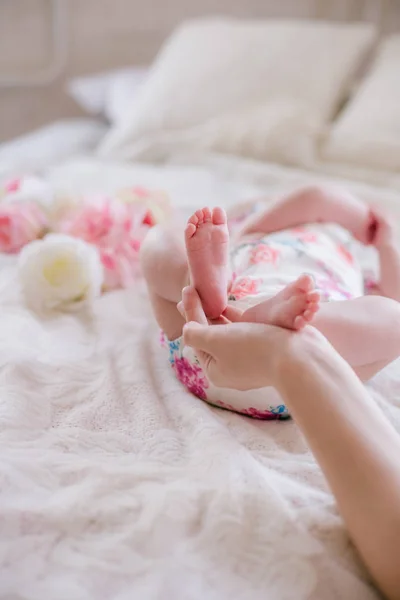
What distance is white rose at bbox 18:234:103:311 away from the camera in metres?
0.97

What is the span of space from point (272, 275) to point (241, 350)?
0.93 ft

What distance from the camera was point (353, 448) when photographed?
54 centimetres

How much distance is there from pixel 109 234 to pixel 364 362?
1.84ft

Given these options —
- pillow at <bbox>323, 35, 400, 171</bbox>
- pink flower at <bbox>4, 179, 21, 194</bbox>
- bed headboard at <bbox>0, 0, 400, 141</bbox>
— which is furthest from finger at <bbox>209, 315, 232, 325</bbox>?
bed headboard at <bbox>0, 0, 400, 141</bbox>

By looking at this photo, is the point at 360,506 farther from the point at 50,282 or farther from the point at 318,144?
the point at 318,144

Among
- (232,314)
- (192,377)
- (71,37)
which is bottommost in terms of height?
(192,377)

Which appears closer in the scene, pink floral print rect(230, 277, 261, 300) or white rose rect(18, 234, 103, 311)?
pink floral print rect(230, 277, 261, 300)

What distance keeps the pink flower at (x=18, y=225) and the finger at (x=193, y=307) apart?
1.76 ft

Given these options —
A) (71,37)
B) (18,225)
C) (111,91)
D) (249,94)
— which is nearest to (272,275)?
(18,225)

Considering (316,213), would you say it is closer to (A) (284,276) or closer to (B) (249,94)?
(A) (284,276)

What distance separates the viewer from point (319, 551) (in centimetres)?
55

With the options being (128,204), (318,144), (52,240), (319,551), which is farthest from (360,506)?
(318,144)

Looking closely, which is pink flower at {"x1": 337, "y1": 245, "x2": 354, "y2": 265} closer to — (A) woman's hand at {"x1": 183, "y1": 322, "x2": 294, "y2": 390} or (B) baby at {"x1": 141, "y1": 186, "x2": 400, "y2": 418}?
(B) baby at {"x1": 141, "y1": 186, "x2": 400, "y2": 418}

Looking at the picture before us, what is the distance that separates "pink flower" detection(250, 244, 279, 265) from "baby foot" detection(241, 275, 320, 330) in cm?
28
